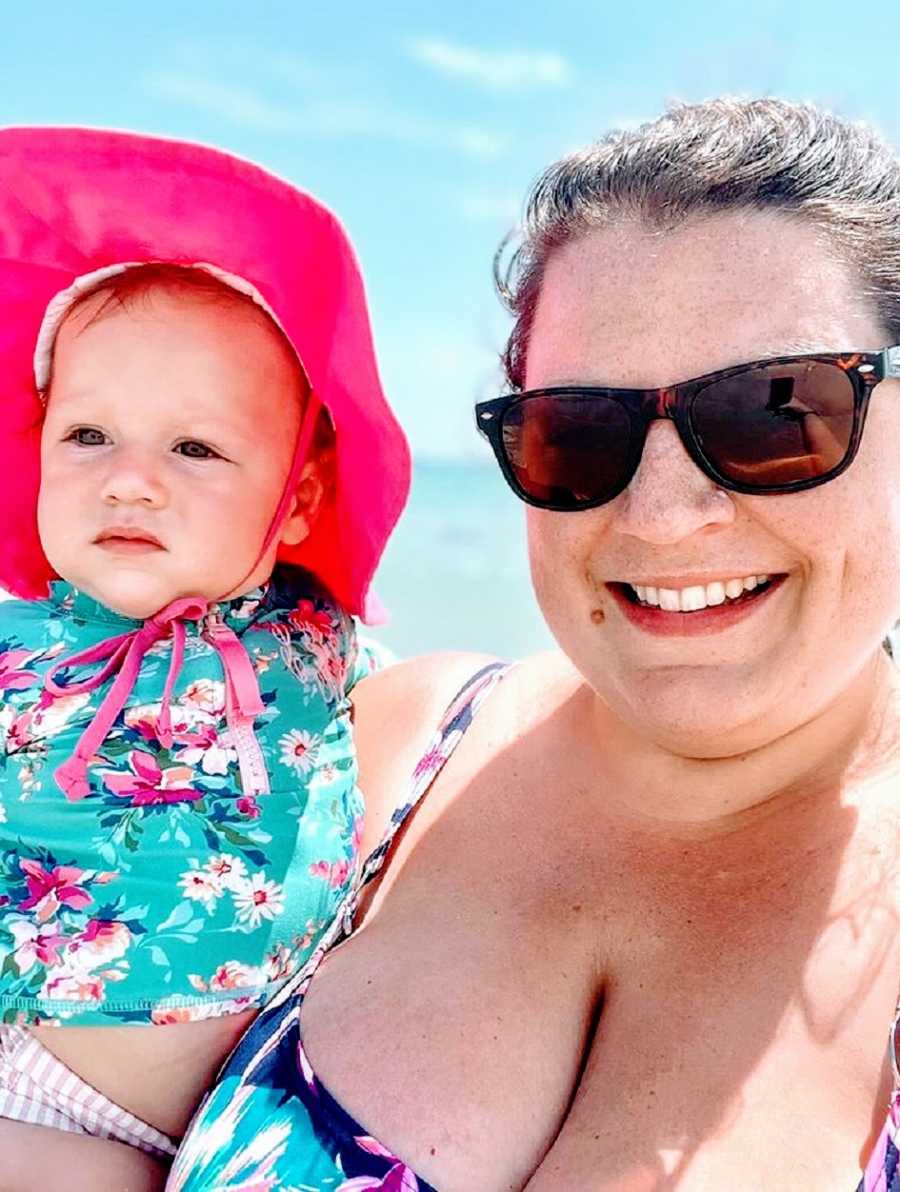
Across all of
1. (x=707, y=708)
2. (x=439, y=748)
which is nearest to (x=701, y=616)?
(x=707, y=708)

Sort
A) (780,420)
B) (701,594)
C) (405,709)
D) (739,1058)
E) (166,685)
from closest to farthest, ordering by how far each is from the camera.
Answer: (739,1058), (780,420), (701,594), (166,685), (405,709)

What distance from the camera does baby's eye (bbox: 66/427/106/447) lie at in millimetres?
2438

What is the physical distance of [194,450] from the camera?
7.97 feet

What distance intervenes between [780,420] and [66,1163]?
158cm

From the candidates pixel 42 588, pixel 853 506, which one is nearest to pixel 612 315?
pixel 853 506

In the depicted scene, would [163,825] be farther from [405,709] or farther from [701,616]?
[701,616]

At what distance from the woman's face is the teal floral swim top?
0.66 metres

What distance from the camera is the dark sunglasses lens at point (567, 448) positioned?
190 centimetres

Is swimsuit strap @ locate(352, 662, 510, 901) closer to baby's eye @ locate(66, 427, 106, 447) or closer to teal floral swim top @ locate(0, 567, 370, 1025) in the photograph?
teal floral swim top @ locate(0, 567, 370, 1025)

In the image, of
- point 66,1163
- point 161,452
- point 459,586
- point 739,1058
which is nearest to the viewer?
point 739,1058

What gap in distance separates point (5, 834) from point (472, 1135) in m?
0.99

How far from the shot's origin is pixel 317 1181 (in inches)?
66.5

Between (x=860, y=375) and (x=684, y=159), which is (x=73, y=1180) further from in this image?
(x=684, y=159)

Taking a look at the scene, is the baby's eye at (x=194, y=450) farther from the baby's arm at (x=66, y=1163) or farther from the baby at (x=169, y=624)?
the baby's arm at (x=66, y=1163)
